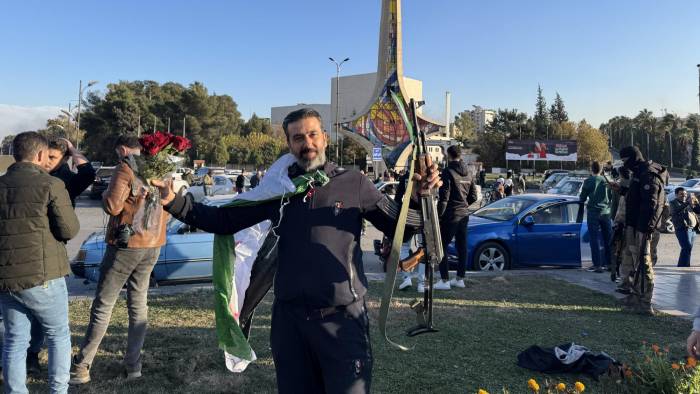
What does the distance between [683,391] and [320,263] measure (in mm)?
2251

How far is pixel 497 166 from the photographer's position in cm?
6719

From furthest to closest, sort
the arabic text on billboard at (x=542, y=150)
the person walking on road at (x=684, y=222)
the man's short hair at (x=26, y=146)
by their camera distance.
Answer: the arabic text on billboard at (x=542, y=150) → the person walking on road at (x=684, y=222) → the man's short hair at (x=26, y=146)

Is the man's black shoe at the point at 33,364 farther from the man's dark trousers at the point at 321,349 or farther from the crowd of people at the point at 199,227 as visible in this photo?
the man's dark trousers at the point at 321,349

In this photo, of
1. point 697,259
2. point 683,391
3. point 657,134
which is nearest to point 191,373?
point 683,391

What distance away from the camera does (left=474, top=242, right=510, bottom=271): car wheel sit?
30.0ft

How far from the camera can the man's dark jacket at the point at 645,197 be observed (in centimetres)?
646

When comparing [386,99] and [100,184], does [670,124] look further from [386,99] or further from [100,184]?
[100,184]

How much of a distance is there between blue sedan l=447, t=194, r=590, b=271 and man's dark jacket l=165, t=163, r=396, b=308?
6.54m

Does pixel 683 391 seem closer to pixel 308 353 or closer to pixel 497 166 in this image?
pixel 308 353

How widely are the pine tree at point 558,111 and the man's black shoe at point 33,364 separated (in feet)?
336

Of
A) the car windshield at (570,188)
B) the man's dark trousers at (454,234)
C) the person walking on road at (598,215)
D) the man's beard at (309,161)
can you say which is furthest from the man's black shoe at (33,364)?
the car windshield at (570,188)

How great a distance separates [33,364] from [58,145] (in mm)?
1900

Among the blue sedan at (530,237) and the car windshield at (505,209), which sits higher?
the car windshield at (505,209)

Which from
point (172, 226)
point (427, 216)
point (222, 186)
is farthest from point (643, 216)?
point (222, 186)
